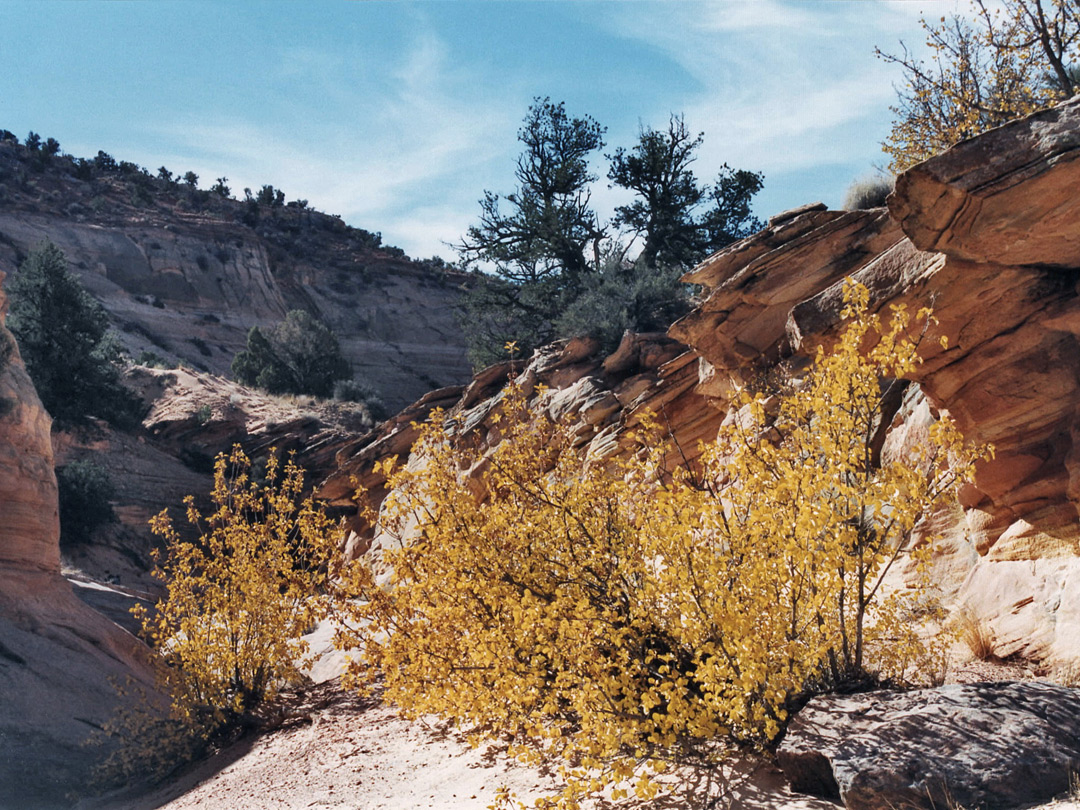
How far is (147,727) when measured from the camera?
10617 millimetres

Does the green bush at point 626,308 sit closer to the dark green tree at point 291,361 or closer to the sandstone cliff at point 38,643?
the sandstone cliff at point 38,643

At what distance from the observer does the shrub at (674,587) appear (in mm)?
5008

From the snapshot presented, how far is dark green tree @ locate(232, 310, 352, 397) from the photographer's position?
42.2 m

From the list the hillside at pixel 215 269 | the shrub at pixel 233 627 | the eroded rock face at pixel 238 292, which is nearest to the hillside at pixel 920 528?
the shrub at pixel 233 627

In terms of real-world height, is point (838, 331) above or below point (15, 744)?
above

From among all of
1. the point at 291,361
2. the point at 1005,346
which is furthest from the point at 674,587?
the point at 291,361

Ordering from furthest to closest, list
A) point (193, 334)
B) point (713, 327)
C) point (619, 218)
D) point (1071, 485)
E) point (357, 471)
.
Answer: point (193, 334) → point (619, 218) → point (357, 471) → point (713, 327) → point (1071, 485)

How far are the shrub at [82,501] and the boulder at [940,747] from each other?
25.8m

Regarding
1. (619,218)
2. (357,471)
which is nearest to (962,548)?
(357,471)

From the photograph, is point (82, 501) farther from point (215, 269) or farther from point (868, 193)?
point (215, 269)

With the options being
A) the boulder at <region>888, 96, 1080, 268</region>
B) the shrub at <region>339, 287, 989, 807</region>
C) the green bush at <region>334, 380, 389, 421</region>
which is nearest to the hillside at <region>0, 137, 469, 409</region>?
the green bush at <region>334, 380, 389, 421</region>

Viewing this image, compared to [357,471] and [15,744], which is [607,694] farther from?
[357,471]

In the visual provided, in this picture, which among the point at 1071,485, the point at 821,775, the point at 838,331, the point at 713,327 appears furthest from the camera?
the point at 713,327

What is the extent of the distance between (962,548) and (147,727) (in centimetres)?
954
